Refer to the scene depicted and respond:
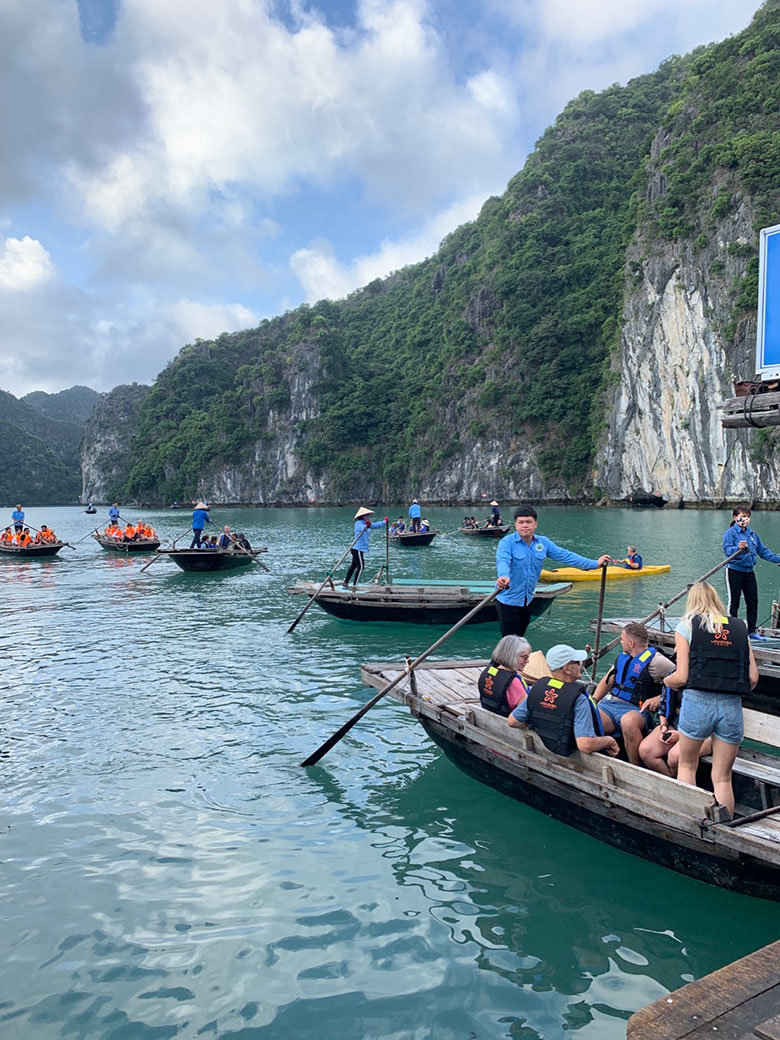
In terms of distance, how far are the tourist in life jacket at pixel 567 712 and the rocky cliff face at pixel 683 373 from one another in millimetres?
52681

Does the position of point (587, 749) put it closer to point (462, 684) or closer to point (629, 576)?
point (462, 684)

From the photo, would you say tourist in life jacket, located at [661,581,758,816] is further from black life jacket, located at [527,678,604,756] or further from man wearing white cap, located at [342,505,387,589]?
man wearing white cap, located at [342,505,387,589]

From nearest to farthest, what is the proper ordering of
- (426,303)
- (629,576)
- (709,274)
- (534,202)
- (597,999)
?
(597,999) → (629,576) → (709,274) → (534,202) → (426,303)

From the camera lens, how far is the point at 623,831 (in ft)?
16.8

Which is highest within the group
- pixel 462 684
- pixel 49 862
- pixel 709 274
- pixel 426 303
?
pixel 426 303

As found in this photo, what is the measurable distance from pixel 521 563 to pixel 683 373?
60.3 metres

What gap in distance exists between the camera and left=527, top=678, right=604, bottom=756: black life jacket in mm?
5410

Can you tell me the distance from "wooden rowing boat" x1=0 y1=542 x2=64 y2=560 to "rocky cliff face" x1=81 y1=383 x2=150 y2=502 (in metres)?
128

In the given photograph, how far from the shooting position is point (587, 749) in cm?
530

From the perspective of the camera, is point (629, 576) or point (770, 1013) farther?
point (629, 576)

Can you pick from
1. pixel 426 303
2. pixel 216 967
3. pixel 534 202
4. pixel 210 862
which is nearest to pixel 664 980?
pixel 216 967

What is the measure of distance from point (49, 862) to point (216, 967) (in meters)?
2.13

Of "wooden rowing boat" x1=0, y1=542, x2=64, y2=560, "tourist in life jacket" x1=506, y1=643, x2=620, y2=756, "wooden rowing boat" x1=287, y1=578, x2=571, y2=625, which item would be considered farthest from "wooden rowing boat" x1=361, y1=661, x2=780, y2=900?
"wooden rowing boat" x1=0, y1=542, x2=64, y2=560

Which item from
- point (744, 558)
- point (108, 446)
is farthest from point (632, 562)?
point (108, 446)
